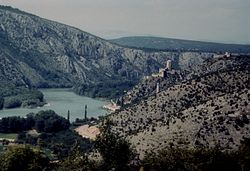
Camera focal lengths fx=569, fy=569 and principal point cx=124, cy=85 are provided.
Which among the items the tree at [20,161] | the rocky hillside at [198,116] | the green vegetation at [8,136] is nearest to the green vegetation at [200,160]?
the rocky hillside at [198,116]

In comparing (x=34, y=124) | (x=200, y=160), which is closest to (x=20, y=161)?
(x=200, y=160)

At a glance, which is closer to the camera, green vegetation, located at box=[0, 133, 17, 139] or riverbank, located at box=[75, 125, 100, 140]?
riverbank, located at box=[75, 125, 100, 140]

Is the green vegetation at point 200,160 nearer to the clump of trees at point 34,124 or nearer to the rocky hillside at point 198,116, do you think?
the rocky hillside at point 198,116

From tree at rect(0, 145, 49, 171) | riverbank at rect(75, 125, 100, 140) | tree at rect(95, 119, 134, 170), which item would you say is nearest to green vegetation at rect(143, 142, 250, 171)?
tree at rect(95, 119, 134, 170)

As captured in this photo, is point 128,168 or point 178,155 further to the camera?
point 128,168

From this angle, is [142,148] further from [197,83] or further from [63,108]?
[63,108]

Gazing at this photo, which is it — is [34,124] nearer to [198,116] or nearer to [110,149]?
Result: [198,116]

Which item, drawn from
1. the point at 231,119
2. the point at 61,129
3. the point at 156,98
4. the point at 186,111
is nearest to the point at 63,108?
the point at 61,129

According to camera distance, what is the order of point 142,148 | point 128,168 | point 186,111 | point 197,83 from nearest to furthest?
point 128,168, point 142,148, point 186,111, point 197,83

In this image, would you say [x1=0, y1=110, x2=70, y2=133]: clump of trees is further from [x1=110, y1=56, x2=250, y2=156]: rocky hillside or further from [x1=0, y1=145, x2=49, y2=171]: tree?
[x1=0, y1=145, x2=49, y2=171]: tree
